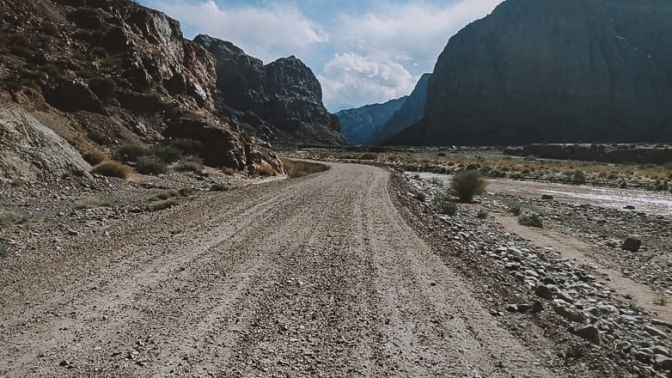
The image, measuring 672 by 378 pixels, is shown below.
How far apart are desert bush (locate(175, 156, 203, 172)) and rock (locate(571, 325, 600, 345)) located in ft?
79.0

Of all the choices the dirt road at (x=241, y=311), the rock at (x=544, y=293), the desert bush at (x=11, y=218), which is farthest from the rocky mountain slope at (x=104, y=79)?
the rock at (x=544, y=293)

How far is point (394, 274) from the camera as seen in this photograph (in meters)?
8.40

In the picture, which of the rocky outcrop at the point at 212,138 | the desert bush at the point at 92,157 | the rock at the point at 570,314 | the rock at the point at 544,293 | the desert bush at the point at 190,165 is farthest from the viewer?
the rocky outcrop at the point at 212,138

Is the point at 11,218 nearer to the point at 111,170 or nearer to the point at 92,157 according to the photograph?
the point at 111,170

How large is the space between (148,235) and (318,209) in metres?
6.68

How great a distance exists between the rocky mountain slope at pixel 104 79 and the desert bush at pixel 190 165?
110 inches

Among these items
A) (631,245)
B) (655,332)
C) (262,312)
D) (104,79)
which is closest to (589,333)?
(655,332)

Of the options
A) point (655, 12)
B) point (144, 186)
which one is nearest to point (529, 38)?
point (655, 12)

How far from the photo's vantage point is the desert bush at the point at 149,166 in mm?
24292

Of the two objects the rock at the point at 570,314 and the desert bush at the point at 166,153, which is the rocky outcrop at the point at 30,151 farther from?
the rock at the point at 570,314

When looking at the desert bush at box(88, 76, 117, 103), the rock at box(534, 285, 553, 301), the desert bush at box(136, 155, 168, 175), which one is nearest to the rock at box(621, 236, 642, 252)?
the rock at box(534, 285, 553, 301)

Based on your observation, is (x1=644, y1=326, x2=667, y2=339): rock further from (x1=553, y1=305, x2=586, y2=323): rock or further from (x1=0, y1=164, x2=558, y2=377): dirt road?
(x1=0, y1=164, x2=558, y2=377): dirt road

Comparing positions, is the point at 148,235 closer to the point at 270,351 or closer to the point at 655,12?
the point at 270,351

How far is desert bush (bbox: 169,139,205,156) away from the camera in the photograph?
30.9 meters
